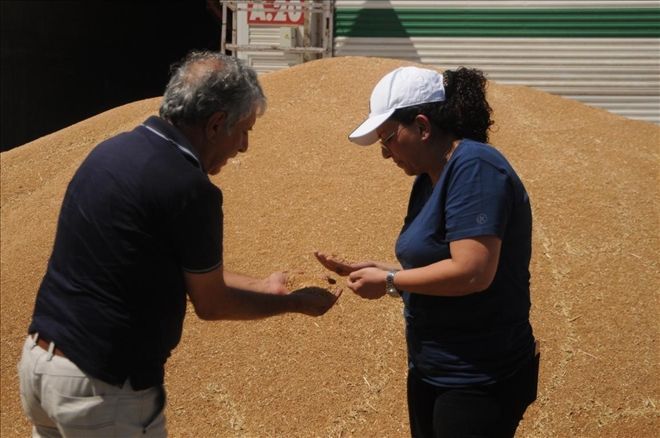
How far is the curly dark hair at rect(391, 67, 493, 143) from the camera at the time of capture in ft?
9.69

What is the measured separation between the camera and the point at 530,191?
Result: 6.92 m

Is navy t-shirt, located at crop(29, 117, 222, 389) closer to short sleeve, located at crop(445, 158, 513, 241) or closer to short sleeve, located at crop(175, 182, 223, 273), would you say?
short sleeve, located at crop(175, 182, 223, 273)

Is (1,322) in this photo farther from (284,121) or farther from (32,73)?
(32,73)

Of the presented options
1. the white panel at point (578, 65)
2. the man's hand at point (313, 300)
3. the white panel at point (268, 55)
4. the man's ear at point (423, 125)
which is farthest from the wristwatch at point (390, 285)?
the white panel at point (268, 55)

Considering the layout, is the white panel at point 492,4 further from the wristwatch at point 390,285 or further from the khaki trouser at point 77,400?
the khaki trouser at point 77,400

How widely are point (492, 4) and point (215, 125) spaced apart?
414 inches

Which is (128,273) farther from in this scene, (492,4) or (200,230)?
(492,4)

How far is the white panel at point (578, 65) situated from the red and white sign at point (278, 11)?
6.47ft

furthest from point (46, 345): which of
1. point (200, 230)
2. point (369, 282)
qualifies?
point (369, 282)

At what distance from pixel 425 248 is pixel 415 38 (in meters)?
10.3

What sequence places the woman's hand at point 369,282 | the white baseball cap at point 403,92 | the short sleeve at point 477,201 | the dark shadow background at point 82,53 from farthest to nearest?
1. the dark shadow background at point 82,53
2. the woman's hand at point 369,282
3. the white baseball cap at point 403,92
4. the short sleeve at point 477,201

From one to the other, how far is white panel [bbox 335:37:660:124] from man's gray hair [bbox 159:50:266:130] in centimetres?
997

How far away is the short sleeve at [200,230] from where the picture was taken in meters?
2.58

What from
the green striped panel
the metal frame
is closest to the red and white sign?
the metal frame
